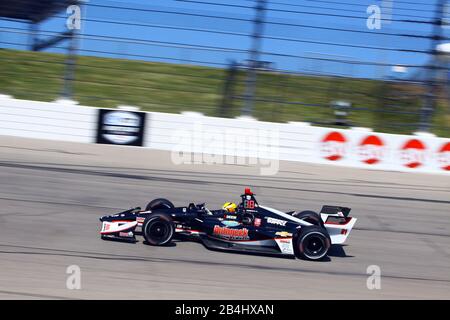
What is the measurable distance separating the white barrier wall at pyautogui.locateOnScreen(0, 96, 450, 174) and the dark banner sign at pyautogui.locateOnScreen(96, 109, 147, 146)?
132mm

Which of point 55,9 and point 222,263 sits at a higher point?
point 55,9

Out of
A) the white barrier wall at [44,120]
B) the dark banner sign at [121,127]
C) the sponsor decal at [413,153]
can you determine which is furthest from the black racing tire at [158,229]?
the sponsor decal at [413,153]

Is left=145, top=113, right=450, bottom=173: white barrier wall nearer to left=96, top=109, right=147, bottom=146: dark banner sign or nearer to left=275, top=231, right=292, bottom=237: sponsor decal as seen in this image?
left=96, top=109, right=147, bottom=146: dark banner sign

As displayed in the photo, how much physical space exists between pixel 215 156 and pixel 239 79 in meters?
3.08

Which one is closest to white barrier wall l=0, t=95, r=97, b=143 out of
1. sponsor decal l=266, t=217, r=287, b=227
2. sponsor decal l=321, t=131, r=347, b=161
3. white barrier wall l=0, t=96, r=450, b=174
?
white barrier wall l=0, t=96, r=450, b=174

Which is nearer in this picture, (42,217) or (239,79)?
(42,217)

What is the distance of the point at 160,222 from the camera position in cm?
786

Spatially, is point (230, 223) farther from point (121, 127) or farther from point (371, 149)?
point (371, 149)

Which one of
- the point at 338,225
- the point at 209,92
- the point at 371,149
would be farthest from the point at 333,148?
the point at 338,225

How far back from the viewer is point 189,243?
27.0 ft

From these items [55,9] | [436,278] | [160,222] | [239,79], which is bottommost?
[436,278]

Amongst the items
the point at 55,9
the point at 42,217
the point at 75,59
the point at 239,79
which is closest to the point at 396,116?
the point at 239,79

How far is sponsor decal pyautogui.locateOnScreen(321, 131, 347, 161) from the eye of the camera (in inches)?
583
